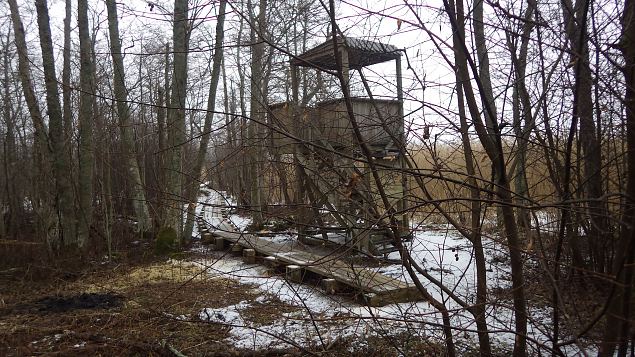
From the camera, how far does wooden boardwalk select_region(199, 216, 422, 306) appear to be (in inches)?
124

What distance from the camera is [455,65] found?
2875 millimetres

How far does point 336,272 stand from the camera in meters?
6.16

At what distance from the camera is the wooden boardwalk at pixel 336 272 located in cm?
315

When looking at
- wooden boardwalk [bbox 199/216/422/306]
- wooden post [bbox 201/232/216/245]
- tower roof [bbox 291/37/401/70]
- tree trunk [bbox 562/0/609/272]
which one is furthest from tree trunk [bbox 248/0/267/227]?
wooden post [bbox 201/232/216/245]

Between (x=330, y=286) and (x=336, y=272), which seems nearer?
(x=336, y=272)

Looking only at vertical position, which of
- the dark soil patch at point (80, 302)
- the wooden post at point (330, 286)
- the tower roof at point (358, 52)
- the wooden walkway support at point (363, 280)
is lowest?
the dark soil patch at point (80, 302)

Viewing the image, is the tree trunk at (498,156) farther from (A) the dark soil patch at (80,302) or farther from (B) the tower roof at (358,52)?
(A) the dark soil patch at (80,302)

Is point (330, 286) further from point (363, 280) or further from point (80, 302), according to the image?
point (80, 302)

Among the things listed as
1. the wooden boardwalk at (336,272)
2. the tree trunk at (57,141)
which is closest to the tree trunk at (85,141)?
the tree trunk at (57,141)

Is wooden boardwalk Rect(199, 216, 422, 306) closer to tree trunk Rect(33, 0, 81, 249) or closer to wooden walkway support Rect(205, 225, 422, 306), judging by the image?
wooden walkway support Rect(205, 225, 422, 306)

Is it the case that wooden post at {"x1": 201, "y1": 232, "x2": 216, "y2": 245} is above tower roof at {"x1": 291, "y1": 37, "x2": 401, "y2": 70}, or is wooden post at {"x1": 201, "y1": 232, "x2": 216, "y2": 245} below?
below

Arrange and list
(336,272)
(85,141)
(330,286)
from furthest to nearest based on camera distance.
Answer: (85,141), (330,286), (336,272)

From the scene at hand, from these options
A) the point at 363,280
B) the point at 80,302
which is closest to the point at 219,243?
the point at 80,302

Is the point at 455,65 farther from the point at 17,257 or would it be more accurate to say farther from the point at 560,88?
the point at 17,257
